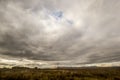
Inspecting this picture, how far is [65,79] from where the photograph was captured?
646 feet

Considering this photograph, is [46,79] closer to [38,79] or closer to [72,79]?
[38,79]

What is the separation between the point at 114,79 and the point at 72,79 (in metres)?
60.8

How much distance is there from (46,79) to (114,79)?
97.2 meters

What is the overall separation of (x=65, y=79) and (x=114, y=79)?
70.4 meters

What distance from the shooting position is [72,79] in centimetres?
19488

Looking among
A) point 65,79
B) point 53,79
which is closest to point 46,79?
point 53,79

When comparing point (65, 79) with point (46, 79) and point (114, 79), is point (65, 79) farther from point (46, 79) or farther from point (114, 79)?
point (114, 79)

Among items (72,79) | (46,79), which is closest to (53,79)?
(46,79)

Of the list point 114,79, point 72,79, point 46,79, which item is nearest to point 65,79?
point 72,79

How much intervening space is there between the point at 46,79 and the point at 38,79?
1192cm

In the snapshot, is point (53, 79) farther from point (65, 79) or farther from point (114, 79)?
point (114, 79)

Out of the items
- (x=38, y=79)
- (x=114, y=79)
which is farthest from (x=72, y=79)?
(x=114, y=79)

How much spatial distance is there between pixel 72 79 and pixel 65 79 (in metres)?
9.93

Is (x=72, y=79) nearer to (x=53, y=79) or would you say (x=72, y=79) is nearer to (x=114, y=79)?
(x=53, y=79)
